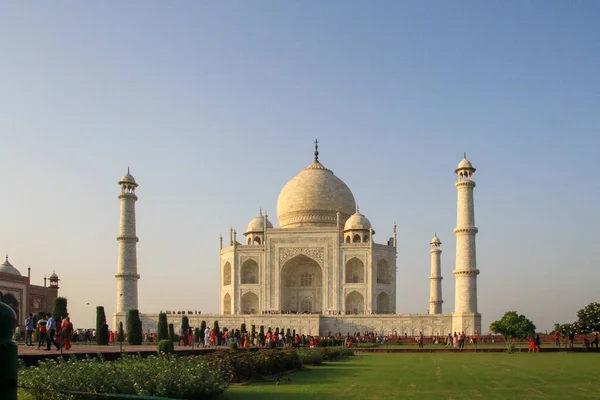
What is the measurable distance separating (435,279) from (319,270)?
802cm

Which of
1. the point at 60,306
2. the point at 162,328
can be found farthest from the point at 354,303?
the point at 60,306

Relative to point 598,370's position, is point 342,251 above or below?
above

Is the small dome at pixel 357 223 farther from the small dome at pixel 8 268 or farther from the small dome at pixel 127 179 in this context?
the small dome at pixel 8 268

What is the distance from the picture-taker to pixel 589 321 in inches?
1164

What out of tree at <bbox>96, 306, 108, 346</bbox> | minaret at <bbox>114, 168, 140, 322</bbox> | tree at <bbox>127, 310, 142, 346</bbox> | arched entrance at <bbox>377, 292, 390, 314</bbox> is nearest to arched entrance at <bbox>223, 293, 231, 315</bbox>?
minaret at <bbox>114, 168, 140, 322</bbox>

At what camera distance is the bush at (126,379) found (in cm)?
754

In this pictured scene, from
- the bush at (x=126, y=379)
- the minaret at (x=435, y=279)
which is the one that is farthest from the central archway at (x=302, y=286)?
the bush at (x=126, y=379)

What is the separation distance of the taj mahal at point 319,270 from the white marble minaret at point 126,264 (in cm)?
5

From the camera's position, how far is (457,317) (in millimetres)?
35250

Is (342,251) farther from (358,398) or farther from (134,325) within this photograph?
(358,398)

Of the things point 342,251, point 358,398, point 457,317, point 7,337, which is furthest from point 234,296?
point 7,337

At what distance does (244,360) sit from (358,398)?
3416mm

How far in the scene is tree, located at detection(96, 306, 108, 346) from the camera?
24.6m

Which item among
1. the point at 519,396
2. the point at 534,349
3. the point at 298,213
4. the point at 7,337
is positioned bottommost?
the point at 534,349
